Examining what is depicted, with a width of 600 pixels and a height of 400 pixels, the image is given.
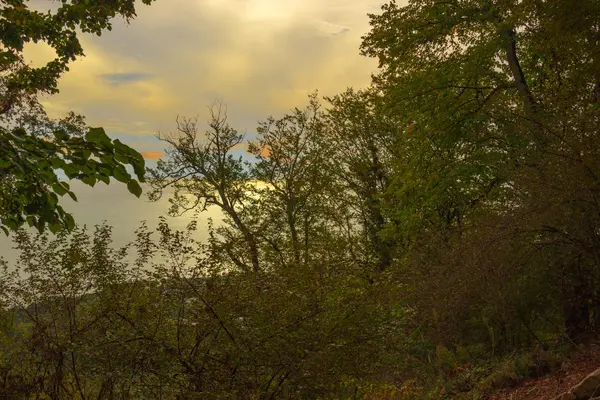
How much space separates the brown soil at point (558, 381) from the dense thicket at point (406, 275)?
531 millimetres

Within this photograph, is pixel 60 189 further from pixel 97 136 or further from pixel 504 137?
pixel 504 137

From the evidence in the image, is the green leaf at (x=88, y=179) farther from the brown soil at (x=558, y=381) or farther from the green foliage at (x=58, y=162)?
the brown soil at (x=558, y=381)

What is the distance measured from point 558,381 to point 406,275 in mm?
4221

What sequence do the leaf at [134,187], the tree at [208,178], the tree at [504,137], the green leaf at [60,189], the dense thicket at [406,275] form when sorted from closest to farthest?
the leaf at [134,187] → the green leaf at [60,189] → the dense thicket at [406,275] → the tree at [504,137] → the tree at [208,178]

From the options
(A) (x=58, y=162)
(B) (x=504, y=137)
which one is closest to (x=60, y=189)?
(A) (x=58, y=162)

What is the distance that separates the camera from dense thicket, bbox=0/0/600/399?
7.87 metres

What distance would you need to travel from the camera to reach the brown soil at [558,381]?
1034 centimetres

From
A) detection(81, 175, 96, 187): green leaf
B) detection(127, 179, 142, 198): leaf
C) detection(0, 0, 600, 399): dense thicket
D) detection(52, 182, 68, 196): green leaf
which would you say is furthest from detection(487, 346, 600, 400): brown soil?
detection(52, 182, 68, 196): green leaf

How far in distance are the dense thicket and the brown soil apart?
1.74 feet

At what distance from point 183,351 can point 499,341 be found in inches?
405

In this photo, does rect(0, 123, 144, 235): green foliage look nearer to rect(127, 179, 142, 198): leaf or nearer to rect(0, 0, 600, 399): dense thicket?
rect(127, 179, 142, 198): leaf

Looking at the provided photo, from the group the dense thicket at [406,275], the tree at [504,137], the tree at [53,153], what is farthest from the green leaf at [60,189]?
the tree at [504,137]

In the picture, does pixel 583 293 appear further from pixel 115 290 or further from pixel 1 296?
pixel 1 296

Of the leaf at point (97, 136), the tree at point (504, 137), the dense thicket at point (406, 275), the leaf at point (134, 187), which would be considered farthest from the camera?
the tree at point (504, 137)
